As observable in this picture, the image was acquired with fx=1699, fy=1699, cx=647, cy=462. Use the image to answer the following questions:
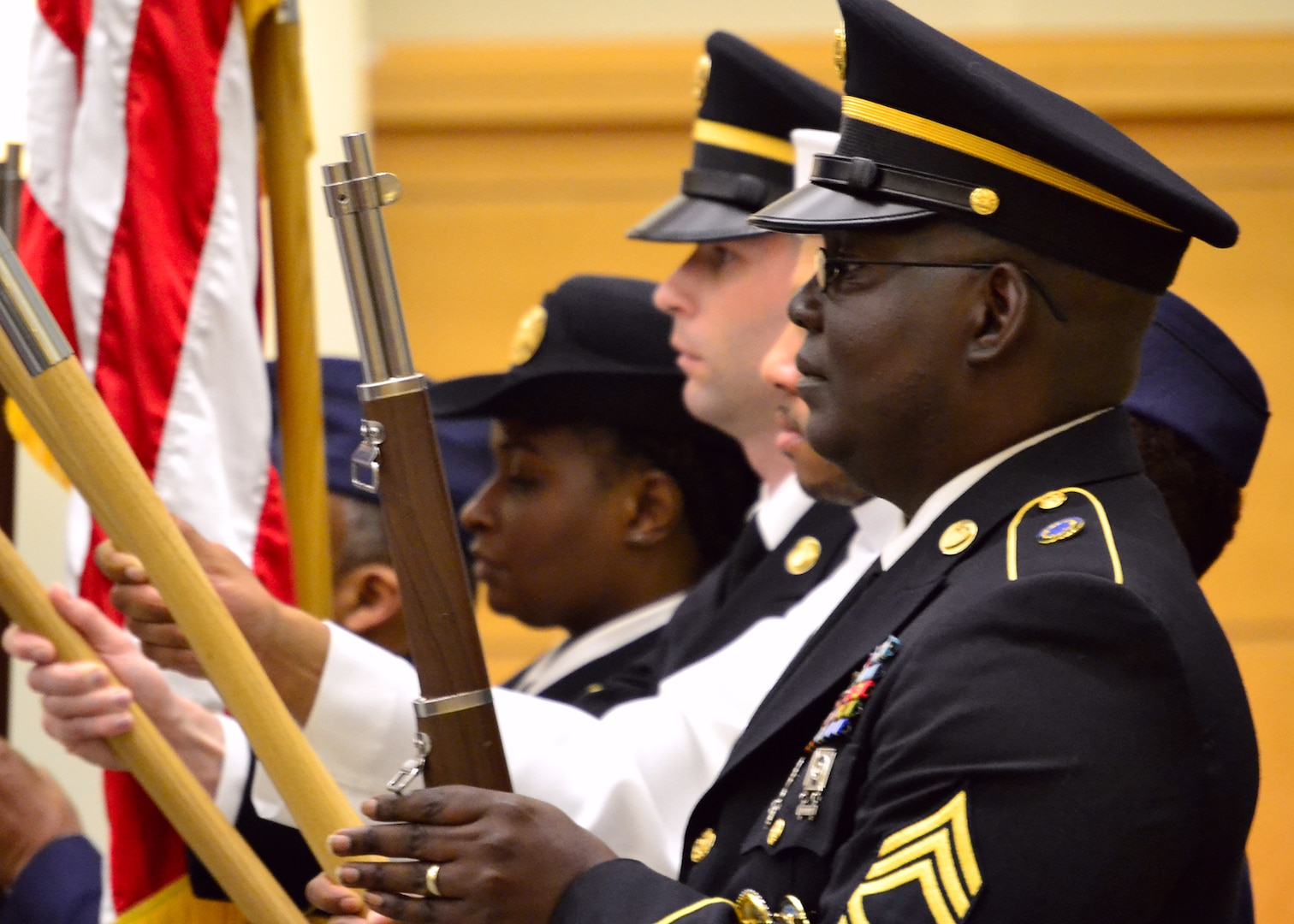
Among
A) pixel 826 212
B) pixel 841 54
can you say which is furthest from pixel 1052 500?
pixel 841 54

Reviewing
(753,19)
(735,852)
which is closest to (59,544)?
(735,852)

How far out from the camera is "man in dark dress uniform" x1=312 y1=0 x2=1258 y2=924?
32.9 inches

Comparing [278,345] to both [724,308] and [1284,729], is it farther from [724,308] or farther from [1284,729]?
[1284,729]

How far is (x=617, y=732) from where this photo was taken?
1.51 metres

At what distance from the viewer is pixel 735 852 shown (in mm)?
1023

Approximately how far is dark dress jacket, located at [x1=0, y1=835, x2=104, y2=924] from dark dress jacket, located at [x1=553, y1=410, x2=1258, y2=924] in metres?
0.78

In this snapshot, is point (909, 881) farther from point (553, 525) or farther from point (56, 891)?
point (553, 525)

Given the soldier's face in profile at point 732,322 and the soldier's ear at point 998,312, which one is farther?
the soldier's face in profile at point 732,322

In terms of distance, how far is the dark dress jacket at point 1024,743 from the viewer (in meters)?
0.83

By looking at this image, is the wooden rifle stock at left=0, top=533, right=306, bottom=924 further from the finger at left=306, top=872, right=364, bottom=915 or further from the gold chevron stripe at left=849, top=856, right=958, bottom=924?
the gold chevron stripe at left=849, top=856, right=958, bottom=924

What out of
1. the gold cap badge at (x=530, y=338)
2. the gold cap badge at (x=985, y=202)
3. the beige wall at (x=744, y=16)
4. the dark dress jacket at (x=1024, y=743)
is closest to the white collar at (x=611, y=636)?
the gold cap badge at (x=530, y=338)

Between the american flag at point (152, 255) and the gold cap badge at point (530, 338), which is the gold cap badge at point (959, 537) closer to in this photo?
the american flag at point (152, 255)

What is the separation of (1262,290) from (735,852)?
2520 millimetres

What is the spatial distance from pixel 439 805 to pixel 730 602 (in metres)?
0.76
